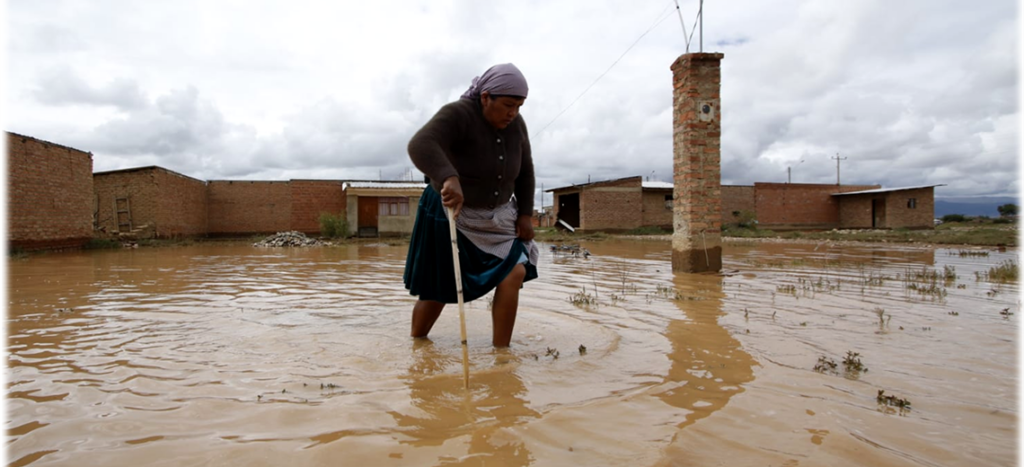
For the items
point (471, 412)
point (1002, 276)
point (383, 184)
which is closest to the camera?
point (471, 412)

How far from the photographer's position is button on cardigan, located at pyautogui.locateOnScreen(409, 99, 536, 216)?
257cm

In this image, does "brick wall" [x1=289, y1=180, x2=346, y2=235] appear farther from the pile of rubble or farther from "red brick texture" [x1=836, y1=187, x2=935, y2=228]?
"red brick texture" [x1=836, y1=187, x2=935, y2=228]

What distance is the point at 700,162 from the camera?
23.3ft

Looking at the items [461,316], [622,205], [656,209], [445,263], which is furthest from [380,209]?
[461,316]

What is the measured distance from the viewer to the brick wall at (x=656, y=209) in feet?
91.1

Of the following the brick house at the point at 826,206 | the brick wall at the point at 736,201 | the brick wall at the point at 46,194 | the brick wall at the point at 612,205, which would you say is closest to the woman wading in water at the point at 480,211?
the brick wall at the point at 46,194

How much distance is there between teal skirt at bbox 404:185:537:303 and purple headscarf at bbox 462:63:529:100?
614 mm

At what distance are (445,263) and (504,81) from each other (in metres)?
0.97

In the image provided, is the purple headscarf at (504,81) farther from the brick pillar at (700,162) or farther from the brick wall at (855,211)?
the brick wall at (855,211)

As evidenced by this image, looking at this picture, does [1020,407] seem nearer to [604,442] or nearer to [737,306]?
[604,442]

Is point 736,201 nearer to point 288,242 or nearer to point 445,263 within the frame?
point 288,242

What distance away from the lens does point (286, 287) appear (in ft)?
18.8

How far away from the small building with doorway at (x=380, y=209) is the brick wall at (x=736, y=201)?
1624 cm

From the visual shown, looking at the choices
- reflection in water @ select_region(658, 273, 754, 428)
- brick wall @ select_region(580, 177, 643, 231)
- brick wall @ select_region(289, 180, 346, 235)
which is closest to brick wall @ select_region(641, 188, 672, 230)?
brick wall @ select_region(580, 177, 643, 231)
